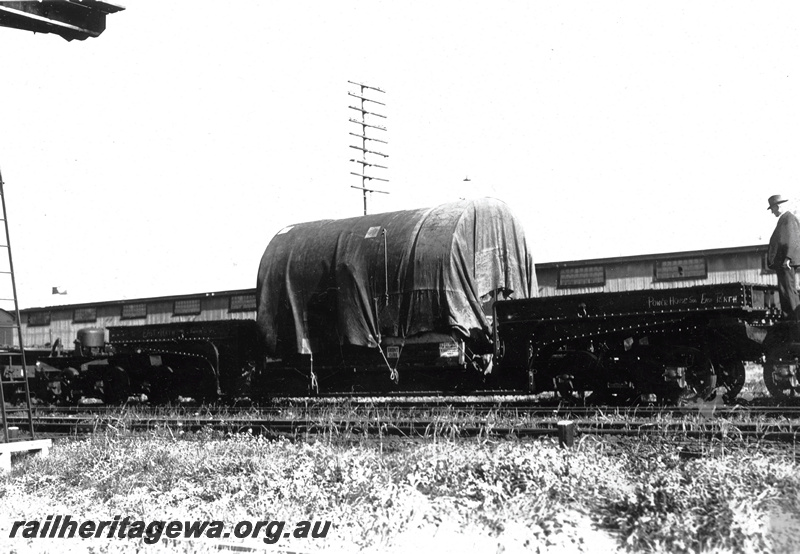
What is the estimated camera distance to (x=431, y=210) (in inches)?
534

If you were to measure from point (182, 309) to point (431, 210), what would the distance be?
19703 mm

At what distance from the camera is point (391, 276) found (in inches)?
518

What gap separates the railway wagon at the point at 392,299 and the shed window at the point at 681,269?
34.0 feet

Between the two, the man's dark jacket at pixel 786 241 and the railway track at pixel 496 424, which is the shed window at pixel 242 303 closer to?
the railway track at pixel 496 424

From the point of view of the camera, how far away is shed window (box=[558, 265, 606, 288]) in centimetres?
2453

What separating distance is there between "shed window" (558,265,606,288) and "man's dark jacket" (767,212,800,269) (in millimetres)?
13357

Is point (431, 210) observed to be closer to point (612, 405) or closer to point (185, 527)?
point (612, 405)

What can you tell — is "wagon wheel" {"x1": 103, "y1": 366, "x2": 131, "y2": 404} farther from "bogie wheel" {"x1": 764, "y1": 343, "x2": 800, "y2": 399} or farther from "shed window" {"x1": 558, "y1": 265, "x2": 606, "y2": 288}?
"shed window" {"x1": 558, "y1": 265, "x2": 606, "y2": 288}

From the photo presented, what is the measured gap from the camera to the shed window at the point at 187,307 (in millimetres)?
30422

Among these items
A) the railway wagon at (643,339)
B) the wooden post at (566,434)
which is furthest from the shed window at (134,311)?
the wooden post at (566,434)

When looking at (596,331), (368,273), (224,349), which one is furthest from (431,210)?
(224,349)

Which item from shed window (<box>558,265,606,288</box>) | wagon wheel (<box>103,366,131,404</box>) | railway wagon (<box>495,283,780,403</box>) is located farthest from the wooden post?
shed window (<box>558,265,606,288</box>)

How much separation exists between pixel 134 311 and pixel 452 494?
1119 inches

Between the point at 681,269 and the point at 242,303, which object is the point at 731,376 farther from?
the point at 242,303
